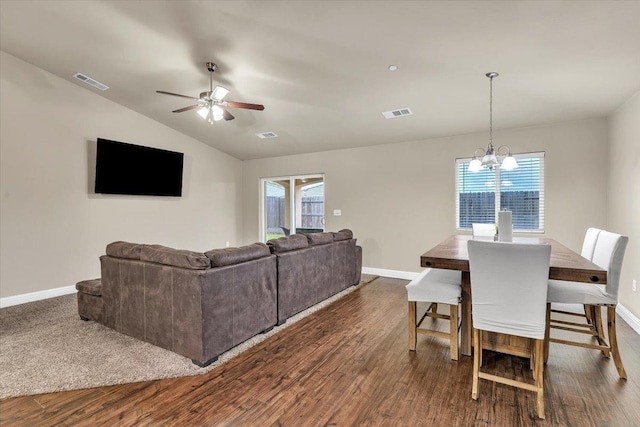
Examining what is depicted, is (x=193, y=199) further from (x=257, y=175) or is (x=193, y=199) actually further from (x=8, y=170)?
(x=8, y=170)

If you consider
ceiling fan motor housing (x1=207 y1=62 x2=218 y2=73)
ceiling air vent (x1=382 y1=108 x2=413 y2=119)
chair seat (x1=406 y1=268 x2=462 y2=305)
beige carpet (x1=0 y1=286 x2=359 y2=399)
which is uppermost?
ceiling fan motor housing (x1=207 y1=62 x2=218 y2=73)

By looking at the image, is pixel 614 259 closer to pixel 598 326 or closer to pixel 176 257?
pixel 598 326

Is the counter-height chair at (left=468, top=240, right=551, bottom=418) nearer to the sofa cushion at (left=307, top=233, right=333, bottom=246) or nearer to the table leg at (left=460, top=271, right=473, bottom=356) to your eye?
the table leg at (left=460, top=271, right=473, bottom=356)

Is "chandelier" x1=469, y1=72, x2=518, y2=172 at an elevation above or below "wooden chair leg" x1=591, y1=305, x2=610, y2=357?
above

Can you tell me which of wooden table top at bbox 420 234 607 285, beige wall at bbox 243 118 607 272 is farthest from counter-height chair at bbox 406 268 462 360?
beige wall at bbox 243 118 607 272

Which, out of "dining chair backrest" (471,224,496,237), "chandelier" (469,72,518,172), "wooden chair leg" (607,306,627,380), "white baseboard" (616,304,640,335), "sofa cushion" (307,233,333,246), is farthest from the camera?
"dining chair backrest" (471,224,496,237)

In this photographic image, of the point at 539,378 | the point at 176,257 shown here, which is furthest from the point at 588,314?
the point at 176,257

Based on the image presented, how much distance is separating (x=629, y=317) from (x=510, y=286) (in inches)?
107

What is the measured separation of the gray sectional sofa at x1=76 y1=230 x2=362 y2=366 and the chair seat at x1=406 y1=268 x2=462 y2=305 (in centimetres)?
138

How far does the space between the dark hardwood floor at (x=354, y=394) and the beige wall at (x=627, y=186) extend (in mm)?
1000

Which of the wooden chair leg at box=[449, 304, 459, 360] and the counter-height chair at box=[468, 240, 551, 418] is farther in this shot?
the wooden chair leg at box=[449, 304, 459, 360]

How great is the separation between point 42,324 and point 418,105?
5.28 m

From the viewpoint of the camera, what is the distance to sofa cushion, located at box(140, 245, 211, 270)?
2535 mm

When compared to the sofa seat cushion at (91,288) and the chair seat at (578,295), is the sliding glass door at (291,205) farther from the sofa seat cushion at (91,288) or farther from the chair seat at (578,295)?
the chair seat at (578,295)
